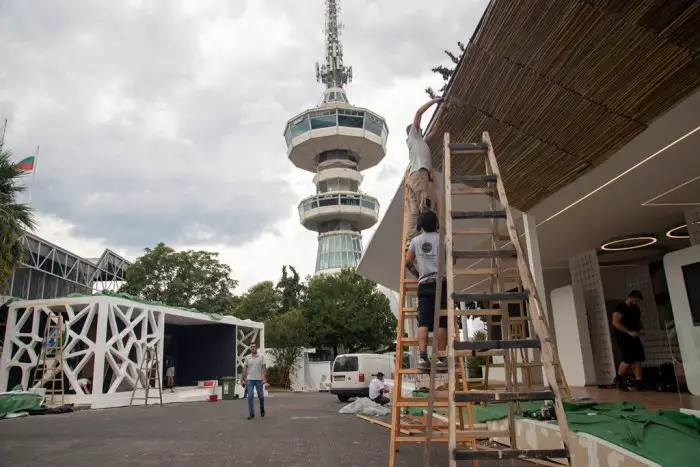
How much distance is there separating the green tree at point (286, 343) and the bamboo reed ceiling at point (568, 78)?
99.5 feet

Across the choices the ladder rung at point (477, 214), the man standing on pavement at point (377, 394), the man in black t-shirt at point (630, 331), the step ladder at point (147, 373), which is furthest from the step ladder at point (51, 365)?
the ladder rung at point (477, 214)

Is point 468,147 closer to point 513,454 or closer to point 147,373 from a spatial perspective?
point 513,454

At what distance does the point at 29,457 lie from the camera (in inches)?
235

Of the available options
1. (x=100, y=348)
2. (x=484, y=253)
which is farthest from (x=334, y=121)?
(x=484, y=253)

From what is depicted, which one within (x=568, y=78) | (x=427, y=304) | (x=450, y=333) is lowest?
(x=450, y=333)

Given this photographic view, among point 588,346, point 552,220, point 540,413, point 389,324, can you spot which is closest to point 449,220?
point 540,413

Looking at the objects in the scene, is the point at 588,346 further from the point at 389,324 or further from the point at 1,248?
the point at 389,324

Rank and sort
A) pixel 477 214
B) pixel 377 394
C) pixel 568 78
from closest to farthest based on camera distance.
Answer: pixel 477 214
pixel 568 78
pixel 377 394

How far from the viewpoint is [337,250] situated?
231 ft

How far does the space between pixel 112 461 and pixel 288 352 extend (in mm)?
30460

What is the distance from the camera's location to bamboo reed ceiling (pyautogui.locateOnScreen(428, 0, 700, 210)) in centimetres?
404

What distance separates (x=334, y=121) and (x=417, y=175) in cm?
6332

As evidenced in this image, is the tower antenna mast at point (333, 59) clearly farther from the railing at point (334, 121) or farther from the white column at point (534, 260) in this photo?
the white column at point (534, 260)

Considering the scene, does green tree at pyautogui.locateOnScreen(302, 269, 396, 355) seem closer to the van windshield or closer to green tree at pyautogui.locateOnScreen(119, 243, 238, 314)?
green tree at pyautogui.locateOnScreen(119, 243, 238, 314)
